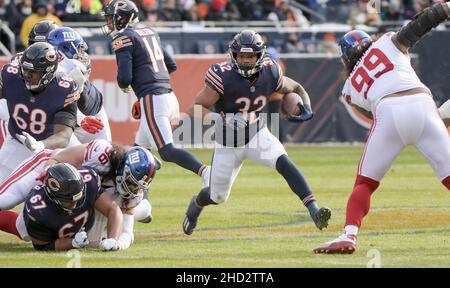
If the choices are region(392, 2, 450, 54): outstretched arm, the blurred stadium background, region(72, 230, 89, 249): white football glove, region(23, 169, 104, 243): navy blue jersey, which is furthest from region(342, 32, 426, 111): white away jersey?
the blurred stadium background

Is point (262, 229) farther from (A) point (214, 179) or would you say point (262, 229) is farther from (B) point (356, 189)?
(B) point (356, 189)

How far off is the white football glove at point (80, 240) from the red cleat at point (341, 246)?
63.2 inches

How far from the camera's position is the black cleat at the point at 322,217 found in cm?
824

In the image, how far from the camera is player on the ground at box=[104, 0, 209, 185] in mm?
10219

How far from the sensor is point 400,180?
44.4 feet

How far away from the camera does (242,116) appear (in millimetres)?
8852

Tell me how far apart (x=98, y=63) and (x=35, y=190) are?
999 centimetres

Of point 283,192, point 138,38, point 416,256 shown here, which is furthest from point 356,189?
point 283,192

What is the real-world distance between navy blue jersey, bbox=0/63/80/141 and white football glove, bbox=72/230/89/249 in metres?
1.37

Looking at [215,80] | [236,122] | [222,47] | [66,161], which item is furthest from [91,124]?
[222,47]

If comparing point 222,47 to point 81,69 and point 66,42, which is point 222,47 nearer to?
point 66,42

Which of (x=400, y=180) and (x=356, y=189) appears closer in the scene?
(x=356, y=189)

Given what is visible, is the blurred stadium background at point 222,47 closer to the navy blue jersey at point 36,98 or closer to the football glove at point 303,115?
the football glove at point 303,115

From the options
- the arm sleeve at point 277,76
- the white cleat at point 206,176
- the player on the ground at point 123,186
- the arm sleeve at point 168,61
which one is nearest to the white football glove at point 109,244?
the player on the ground at point 123,186
